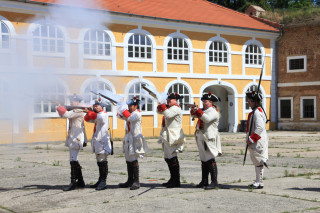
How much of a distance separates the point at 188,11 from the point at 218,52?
2.97m

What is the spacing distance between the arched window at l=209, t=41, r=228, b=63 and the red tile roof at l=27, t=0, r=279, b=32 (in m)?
1.24

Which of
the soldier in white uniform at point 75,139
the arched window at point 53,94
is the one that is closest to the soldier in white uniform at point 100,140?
the soldier in white uniform at point 75,139

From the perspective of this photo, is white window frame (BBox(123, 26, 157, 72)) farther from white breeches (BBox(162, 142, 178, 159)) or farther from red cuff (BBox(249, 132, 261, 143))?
red cuff (BBox(249, 132, 261, 143))

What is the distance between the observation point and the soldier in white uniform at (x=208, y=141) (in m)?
9.72

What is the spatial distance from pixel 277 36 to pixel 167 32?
8642 millimetres

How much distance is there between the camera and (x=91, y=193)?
9492 mm

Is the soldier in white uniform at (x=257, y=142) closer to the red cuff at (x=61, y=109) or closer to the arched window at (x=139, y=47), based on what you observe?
the red cuff at (x=61, y=109)

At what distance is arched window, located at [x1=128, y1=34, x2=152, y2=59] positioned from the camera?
2780cm

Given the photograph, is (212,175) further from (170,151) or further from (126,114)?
(126,114)

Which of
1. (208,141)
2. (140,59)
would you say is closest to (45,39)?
(208,141)

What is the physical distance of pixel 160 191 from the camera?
954cm

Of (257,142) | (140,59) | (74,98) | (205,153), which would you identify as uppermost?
(140,59)

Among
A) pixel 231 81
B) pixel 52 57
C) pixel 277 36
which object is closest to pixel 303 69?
pixel 277 36

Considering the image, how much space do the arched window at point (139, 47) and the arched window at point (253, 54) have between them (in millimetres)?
7413
